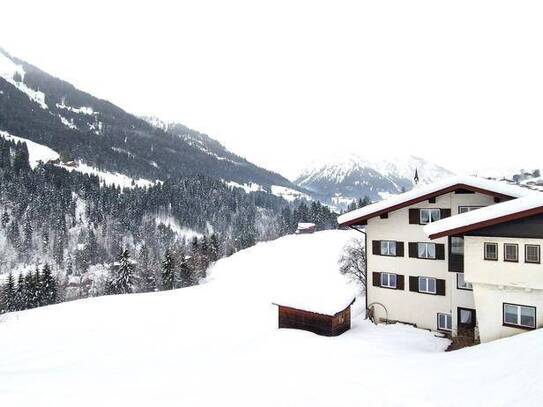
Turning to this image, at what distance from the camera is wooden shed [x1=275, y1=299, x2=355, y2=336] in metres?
24.5

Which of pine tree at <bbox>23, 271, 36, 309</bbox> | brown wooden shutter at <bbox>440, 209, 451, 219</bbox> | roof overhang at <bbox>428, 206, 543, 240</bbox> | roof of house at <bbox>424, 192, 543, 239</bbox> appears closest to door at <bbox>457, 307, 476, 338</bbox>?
brown wooden shutter at <bbox>440, 209, 451, 219</bbox>

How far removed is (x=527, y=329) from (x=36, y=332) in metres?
34.3

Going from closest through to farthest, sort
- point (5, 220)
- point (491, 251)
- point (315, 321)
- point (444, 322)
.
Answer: point (491, 251)
point (444, 322)
point (315, 321)
point (5, 220)

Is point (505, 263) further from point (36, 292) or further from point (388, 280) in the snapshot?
point (36, 292)

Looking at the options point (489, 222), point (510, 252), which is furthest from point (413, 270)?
point (489, 222)

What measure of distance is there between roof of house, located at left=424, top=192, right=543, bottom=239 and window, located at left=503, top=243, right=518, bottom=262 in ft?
4.19

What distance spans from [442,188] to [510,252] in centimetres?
647

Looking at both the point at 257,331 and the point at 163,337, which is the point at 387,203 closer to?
the point at 257,331

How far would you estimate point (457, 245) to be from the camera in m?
22.1

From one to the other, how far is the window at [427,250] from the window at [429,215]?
147cm

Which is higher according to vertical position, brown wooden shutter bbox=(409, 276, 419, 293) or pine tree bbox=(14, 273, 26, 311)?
brown wooden shutter bbox=(409, 276, 419, 293)

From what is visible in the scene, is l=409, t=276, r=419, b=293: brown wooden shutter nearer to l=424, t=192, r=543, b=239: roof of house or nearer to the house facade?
the house facade

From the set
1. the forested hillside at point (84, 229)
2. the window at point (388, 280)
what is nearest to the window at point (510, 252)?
the window at point (388, 280)

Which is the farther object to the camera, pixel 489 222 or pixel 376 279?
pixel 376 279
